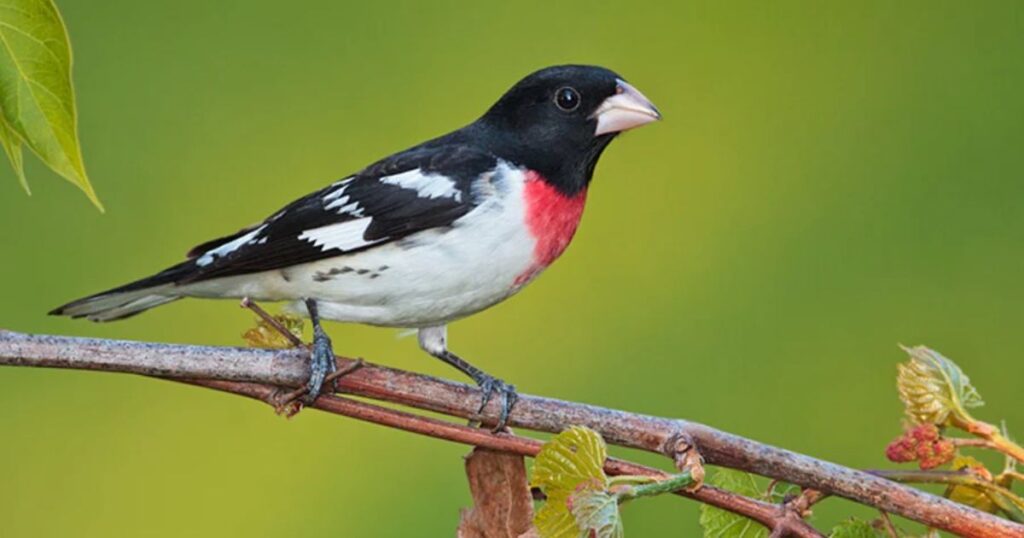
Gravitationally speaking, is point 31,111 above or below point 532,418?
above

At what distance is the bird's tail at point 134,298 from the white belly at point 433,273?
36mm

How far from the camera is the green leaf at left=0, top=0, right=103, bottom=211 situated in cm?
82

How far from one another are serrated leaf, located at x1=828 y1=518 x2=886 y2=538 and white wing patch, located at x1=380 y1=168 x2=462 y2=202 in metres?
0.67

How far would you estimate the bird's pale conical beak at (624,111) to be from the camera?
144 cm

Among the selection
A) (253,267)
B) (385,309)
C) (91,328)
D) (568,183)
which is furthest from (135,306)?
(91,328)

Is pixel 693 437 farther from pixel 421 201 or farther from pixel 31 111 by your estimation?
pixel 421 201

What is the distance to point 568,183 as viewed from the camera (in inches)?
60.6

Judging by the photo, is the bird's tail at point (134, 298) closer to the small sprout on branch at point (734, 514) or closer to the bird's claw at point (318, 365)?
Answer: the bird's claw at point (318, 365)

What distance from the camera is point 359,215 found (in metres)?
1.52

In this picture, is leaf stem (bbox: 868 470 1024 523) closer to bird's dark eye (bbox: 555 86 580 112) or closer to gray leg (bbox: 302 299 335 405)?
gray leg (bbox: 302 299 335 405)

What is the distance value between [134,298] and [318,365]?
0.48 metres

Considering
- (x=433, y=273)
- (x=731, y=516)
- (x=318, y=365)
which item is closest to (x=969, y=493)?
(x=731, y=516)

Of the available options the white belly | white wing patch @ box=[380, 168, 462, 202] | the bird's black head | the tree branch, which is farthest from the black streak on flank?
the tree branch

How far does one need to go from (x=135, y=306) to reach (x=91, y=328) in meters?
0.74
